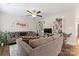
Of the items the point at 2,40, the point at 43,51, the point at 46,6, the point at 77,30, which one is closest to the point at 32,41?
the point at 43,51

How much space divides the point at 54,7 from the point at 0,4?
0.90 metres

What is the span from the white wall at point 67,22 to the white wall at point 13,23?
0.23m

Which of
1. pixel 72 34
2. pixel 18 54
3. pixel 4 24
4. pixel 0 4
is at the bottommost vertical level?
pixel 18 54

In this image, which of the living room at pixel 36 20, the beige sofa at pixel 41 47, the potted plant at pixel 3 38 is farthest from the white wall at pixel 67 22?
the potted plant at pixel 3 38

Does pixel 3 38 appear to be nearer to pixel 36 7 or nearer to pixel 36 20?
pixel 36 20

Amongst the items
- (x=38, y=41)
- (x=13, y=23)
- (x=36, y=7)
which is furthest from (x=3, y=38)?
(x=36, y=7)

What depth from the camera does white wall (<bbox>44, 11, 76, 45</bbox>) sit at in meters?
1.79

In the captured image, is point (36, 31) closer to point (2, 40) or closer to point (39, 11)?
point (39, 11)

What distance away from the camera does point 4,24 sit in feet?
5.88

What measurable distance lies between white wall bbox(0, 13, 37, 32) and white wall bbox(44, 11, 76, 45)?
23 centimetres

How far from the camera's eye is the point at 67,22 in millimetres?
1783

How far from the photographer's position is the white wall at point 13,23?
1.78m

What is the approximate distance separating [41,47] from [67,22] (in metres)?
0.60

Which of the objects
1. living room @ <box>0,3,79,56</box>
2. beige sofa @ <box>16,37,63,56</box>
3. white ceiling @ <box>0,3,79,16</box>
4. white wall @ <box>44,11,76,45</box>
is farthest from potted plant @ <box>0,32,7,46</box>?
white wall @ <box>44,11,76,45</box>
